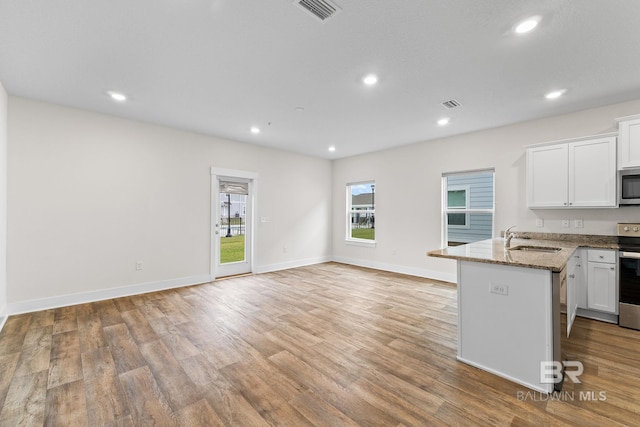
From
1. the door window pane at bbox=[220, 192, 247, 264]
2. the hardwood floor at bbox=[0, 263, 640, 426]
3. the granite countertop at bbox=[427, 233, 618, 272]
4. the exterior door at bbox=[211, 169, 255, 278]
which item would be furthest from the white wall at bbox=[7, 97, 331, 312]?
the granite countertop at bbox=[427, 233, 618, 272]

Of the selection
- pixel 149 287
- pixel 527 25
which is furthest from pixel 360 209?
pixel 527 25

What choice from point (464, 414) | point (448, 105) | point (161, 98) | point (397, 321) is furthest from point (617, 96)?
point (161, 98)

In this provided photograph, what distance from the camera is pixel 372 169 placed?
6445 millimetres

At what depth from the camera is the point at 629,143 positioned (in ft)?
10.4

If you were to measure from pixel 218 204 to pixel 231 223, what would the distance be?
52 centimetres

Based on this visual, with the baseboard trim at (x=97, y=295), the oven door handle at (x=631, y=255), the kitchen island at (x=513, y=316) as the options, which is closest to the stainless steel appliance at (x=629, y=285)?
the oven door handle at (x=631, y=255)

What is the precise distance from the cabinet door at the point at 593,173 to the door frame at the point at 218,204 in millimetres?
5306

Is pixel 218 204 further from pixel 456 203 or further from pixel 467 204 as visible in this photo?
pixel 467 204

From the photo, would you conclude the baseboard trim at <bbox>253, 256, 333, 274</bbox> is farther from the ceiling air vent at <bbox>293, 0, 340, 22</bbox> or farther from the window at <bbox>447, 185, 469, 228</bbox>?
the ceiling air vent at <bbox>293, 0, 340, 22</bbox>

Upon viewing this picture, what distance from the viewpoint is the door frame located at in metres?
5.15

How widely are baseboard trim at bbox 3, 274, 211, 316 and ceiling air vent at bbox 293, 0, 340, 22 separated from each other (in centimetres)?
456

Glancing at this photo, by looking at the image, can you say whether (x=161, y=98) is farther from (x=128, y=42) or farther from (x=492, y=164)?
(x=492, y=164)

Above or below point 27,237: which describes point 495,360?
below

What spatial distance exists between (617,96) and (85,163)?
7.22 metres
